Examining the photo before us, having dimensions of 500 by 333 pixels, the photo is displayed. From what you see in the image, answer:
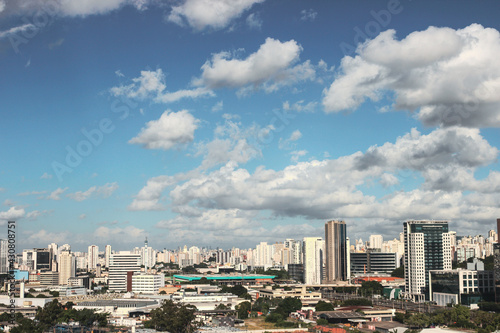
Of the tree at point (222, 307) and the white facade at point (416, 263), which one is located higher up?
the white facade at point (416, 263)

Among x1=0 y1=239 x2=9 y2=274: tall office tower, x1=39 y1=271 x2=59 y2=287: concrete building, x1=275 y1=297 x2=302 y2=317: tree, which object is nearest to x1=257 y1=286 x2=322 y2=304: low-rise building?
x1=275 y1=297 x2=302 y2=317: tree

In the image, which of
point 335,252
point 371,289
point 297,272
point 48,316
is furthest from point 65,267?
point 48,316

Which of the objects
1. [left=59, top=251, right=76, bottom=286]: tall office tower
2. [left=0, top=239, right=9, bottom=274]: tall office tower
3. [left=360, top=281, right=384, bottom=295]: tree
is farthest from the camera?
[left=59, top=251, right=76, bottom=286]: tall office tower

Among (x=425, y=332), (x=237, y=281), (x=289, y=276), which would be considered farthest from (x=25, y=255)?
(x=425, y=332)

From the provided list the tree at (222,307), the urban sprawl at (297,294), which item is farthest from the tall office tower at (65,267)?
the tree at (222,307)

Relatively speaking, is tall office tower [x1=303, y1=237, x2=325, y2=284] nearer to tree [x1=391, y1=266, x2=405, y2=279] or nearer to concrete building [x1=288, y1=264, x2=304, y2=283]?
concrete building [x1=288, y1=264, x2=304, y2=283]

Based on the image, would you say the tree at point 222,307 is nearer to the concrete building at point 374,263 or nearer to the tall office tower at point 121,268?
the tall office tower at point 121,268

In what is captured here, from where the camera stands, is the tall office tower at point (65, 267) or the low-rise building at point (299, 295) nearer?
the low-rise building at point (299, 295)
